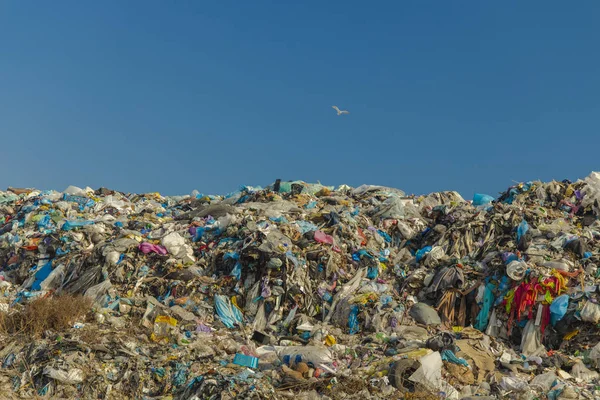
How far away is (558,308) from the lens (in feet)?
28.3

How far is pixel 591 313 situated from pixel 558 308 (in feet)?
1.51

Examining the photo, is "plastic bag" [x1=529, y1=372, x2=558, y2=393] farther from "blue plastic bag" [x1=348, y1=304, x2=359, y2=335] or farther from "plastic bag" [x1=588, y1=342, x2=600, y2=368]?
"blue plastic bag" [x1=348, y1=304, x2=359, y2=335]

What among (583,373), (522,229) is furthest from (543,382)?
(522,229)

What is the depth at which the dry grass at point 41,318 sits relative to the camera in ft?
25.4

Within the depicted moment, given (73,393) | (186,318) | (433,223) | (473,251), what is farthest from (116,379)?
(433,223)

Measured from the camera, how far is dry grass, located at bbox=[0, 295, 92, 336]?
7750 mm

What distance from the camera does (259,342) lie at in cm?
855

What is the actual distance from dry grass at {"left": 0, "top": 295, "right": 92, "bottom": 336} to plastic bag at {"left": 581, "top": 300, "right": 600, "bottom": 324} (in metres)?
7.36

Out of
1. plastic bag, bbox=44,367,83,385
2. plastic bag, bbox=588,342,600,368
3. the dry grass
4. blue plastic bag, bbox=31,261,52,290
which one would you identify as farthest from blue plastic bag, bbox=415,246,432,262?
blue plastic bag, bbox=31,261,52,290

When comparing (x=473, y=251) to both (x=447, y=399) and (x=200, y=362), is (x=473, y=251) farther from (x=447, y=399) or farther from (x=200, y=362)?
(x=200, y=362)

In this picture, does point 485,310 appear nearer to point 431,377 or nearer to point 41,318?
point 431,377

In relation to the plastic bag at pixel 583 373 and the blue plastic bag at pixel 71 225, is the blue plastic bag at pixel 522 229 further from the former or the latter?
the blue plastic bag at pixel 71 225

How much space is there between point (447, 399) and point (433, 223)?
6744 mm

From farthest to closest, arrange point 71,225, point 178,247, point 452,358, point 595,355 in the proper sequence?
1. point 71,225
2. point 178,247
3. point 595,355
4. point 452,358
